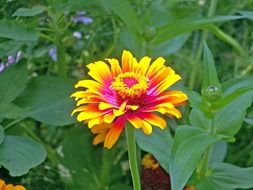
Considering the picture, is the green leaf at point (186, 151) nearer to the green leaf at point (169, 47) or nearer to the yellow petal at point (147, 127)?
the yellow petal at point (147, 127)

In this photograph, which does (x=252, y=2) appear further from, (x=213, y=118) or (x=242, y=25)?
(x=213, y=118)

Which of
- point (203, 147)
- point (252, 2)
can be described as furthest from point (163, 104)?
point (252, 2)

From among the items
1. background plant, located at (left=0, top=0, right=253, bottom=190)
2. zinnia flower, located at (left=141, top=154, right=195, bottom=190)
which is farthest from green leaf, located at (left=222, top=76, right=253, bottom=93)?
zinnia flower, located at (left=141, top=154, right=195, bottom=190)

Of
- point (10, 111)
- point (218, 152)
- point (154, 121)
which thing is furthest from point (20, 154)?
point (218, 152)

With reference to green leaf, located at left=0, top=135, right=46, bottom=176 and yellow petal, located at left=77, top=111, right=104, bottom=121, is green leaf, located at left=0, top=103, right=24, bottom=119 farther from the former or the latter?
yellow petal, located at left=77, top=111, right=104, bottom=121

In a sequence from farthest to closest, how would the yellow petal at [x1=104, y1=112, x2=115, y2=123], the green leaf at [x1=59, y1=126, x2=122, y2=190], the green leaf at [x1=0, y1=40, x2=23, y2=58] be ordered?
the green leaf at [x1=59, y1=126, x2=122, y2=190] < the green leaf at [x1=0, y1=40, x2=23, y2=58] < the yellow petal at [x1=104, y1=112, x2=115, y2=123]

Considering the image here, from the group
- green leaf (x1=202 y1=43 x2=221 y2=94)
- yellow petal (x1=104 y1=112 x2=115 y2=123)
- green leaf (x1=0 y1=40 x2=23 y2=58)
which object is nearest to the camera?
yellow petal (x1=104 y1=112 x2=115 y2=123)

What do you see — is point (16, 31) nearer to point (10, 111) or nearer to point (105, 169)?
point (10, 111)
